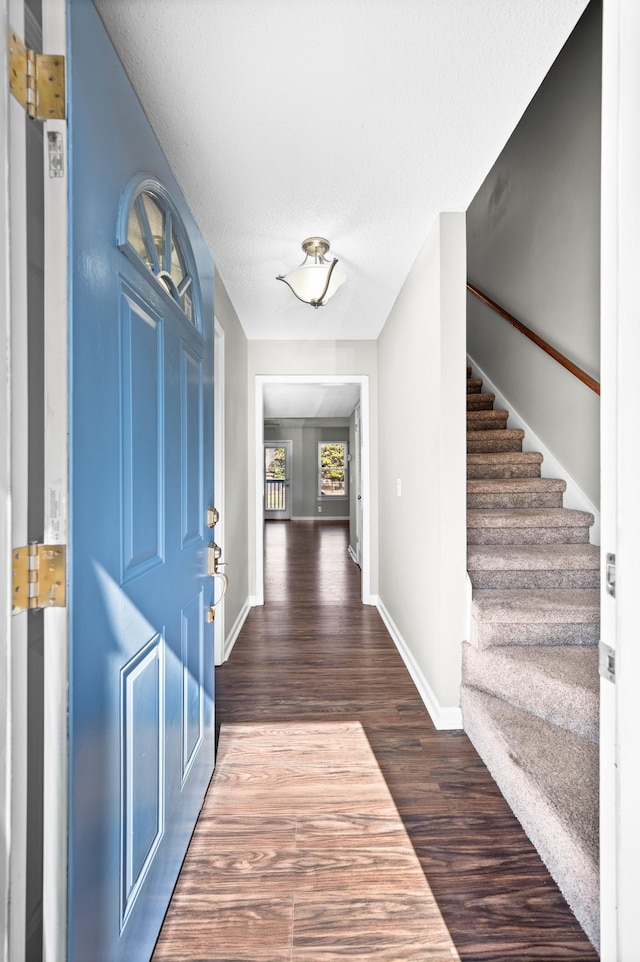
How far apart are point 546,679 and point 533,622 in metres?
0.35

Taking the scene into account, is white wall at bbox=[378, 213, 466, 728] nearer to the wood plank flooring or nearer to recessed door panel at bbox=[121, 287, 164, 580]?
the wood plank flooring

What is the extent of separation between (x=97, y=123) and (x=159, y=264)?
388 millimetres

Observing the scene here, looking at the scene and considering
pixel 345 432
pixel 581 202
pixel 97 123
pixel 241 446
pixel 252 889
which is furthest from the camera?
pixel 345 432

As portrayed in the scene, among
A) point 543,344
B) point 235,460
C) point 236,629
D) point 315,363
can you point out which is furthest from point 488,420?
point 236,629

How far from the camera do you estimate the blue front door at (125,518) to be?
833 millimetres

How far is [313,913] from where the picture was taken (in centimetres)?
128

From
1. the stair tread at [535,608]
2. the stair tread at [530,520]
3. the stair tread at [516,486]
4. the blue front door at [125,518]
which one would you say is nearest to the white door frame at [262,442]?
the stair tread at [516,486]

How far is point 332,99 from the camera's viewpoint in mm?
1434

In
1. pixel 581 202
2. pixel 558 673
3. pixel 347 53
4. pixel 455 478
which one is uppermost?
pixel 581 202

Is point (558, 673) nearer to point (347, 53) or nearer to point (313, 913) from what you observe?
point (313, 913)

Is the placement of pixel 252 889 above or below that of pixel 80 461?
below

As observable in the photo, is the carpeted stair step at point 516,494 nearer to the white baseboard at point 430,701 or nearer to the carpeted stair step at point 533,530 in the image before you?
the carpeted stair step at point 533,530

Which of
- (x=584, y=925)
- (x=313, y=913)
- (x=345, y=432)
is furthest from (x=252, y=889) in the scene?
(x=345, y=432)
